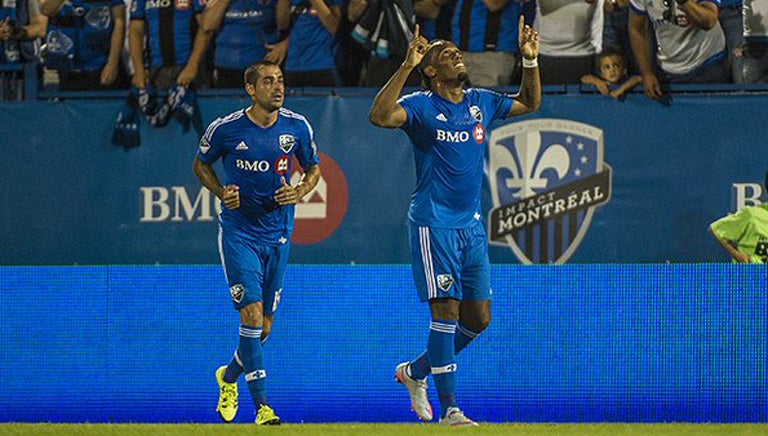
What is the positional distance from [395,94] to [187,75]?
4.90 m

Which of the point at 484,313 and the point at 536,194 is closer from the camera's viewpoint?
the point at 484,313

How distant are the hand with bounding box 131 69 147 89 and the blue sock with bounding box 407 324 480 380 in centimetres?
478

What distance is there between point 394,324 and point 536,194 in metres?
2.99

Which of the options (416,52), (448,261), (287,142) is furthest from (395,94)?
(287,142)

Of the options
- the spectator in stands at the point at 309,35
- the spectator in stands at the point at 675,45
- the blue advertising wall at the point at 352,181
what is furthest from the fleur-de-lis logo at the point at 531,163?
the spectator in stands at the point at 309,35

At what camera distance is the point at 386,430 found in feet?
34.1

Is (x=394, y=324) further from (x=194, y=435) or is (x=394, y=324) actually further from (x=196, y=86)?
(x=196, y=86)

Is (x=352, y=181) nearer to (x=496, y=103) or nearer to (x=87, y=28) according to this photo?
(x=87, y=28)

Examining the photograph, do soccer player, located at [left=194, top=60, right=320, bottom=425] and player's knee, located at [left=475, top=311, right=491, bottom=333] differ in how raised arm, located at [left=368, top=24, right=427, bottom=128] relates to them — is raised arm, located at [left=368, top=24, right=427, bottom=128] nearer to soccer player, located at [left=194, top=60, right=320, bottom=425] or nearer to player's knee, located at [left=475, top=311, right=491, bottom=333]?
soccer player, located at [left=194, top=60, right=320, bottom=425]

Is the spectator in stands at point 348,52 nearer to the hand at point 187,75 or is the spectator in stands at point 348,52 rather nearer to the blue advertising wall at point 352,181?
the blue advertising wall at point 352,181

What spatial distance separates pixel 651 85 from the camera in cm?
1355

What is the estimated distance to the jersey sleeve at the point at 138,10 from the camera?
47.1ft

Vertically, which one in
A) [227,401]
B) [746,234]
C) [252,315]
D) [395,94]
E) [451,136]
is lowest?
[227,401]

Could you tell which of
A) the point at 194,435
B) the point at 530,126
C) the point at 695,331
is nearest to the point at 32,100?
the point at 530,126
